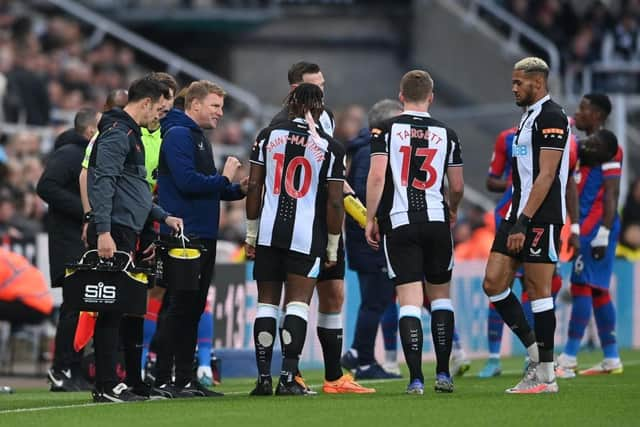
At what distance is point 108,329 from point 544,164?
304 centimetres

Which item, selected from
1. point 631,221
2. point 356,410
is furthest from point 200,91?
point 631,221

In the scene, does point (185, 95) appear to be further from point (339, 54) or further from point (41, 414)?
point (339, 54)

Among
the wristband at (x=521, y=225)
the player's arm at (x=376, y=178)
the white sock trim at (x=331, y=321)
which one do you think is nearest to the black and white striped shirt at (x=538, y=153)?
the wristband at (x=521, y=225)

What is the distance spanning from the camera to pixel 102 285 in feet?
34.0

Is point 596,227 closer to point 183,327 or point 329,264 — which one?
point 329,264

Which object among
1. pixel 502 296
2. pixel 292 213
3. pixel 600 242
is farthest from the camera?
pixel 600 242

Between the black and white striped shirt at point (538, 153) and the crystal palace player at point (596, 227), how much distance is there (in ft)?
8.04

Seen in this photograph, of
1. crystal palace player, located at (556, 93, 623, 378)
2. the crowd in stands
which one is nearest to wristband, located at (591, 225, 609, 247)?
crystal palace player, located at (556, 93, 623, 378)

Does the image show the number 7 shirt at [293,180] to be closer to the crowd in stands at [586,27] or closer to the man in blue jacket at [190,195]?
the man in blue jacket at [190,195]

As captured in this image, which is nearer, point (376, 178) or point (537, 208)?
point (537, 208)

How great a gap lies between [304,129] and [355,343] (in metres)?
3.28

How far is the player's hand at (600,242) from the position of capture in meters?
13.8

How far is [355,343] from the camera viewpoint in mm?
13773

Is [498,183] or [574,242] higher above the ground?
[498,183]
